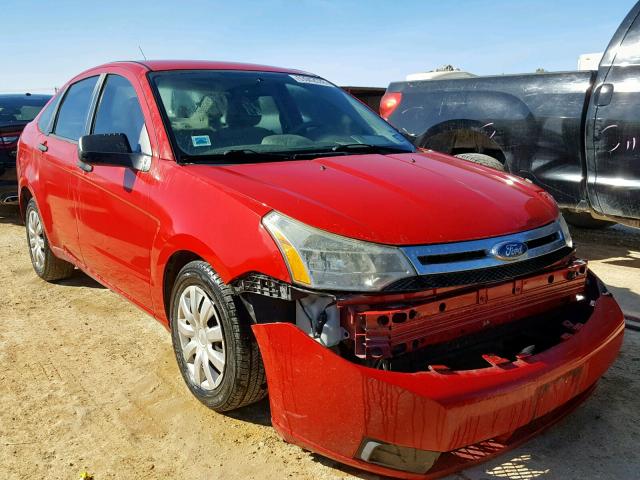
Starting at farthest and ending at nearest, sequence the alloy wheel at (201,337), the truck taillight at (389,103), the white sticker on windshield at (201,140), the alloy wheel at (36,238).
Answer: the truck taillight at (389,103), the alloy wheel at (36,238), the white sticker on windshield at (201,140), the alloy wheel at (201,337)

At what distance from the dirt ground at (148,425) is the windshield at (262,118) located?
4.10 feet

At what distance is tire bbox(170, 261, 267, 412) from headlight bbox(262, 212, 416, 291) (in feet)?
1.29

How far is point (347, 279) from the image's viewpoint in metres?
2.12

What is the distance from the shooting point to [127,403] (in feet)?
9.66

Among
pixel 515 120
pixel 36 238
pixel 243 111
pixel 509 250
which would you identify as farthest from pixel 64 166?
pixel 515 120

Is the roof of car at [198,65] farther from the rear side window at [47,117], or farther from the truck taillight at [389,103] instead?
the truck taillight at [389,103]

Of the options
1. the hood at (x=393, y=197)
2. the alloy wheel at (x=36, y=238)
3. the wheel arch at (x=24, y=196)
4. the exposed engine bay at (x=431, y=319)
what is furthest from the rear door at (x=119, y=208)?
the wheel arch at (x=24, y=196)

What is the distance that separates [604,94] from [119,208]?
140 inches

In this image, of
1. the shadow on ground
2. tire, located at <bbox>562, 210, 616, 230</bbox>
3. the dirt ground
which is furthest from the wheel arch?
tire, located at <bbox>562, 210, 616, 230</bbox>

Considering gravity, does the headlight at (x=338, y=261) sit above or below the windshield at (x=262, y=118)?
below

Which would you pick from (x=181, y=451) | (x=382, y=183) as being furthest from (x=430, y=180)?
(x=181, y=451)

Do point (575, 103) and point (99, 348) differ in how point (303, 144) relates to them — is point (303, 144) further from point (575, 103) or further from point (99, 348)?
point (575, 103)

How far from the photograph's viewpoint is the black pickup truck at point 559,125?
14.4ft

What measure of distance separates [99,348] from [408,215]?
2.26 m
